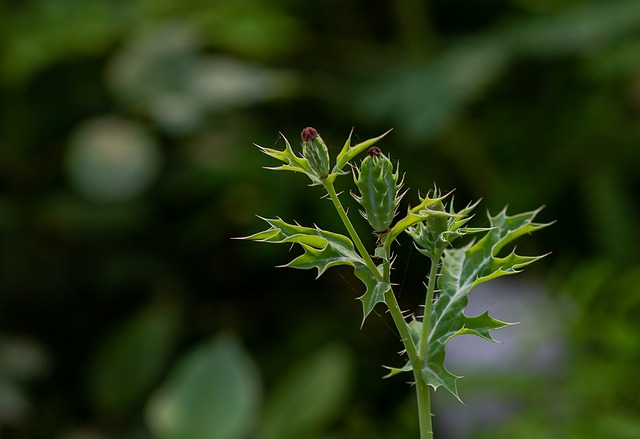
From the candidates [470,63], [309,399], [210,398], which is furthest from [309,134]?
[470,63]

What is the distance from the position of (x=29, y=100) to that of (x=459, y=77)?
1.34m

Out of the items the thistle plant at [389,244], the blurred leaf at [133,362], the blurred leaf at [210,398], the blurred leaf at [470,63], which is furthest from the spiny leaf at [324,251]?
the blurred leaf at [133,362]

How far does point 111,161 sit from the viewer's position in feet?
7.70

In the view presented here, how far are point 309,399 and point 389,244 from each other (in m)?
1.87

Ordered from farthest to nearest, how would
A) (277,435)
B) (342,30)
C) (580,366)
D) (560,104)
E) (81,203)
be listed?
1. (342,30)
2. (560,104)
3. (81,203)
4. (277,435)
5. (580,366)

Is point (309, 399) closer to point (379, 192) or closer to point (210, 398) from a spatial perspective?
point (210, 398)

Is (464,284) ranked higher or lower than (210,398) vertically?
higher

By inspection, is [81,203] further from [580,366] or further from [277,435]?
[580,366]

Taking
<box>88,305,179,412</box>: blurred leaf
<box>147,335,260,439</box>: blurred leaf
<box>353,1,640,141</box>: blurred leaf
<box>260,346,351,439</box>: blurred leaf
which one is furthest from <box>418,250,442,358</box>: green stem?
<box>88,305,179,412</box>: blurred leaf

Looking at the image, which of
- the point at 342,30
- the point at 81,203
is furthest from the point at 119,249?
the point at 342,30

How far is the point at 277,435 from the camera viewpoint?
229 centimetres

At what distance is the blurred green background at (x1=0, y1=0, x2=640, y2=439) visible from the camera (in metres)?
2.44

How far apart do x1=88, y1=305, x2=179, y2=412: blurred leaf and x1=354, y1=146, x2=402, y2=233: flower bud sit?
211 cm

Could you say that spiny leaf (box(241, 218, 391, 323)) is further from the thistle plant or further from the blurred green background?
the blurred green background
